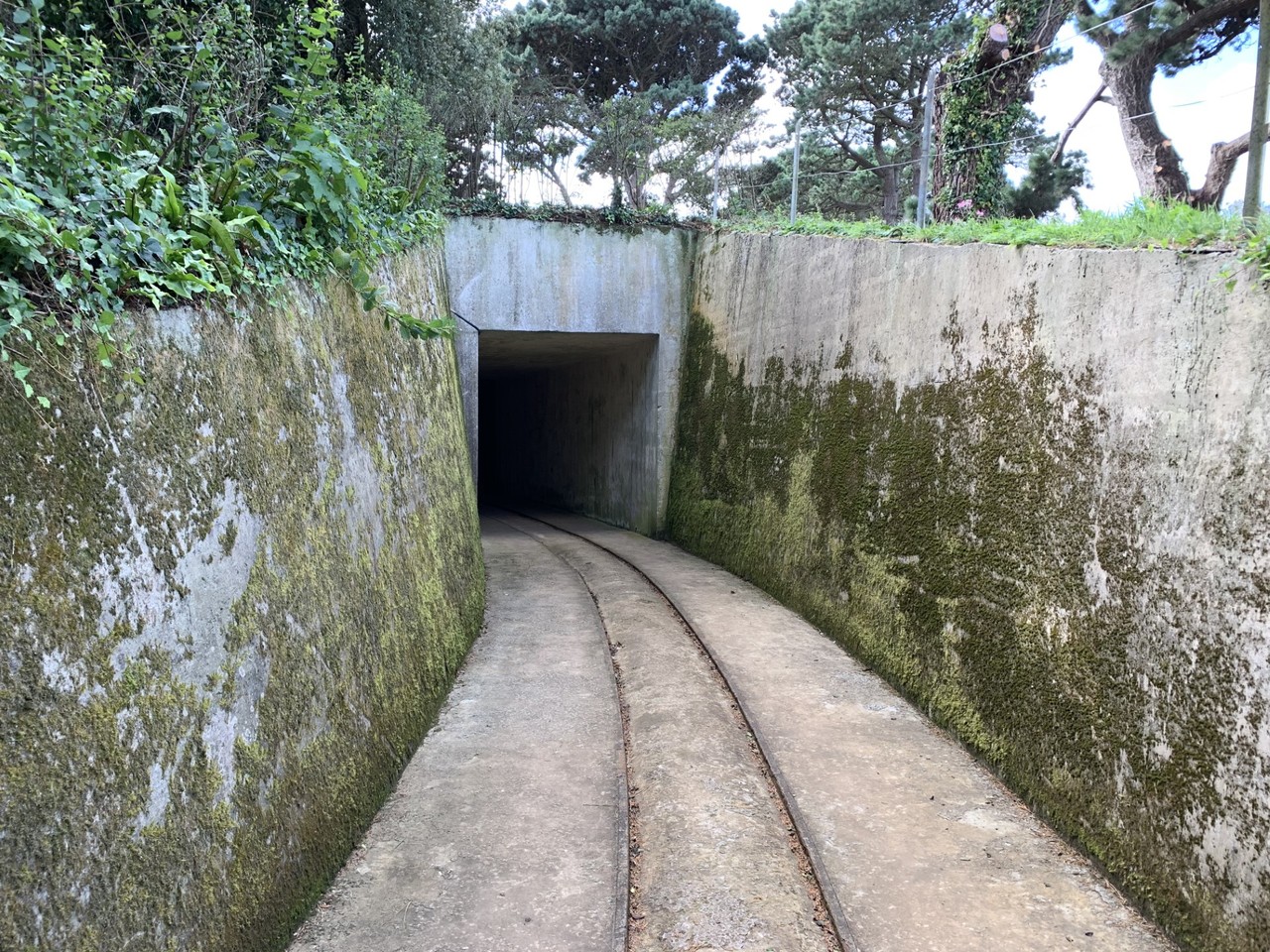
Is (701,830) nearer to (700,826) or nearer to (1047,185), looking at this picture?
(700,826)

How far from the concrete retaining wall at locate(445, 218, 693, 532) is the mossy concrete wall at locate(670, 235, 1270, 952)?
13.7 ft

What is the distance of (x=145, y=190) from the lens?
2.67 meters

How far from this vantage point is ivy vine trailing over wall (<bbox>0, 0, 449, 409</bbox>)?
6.72 ft

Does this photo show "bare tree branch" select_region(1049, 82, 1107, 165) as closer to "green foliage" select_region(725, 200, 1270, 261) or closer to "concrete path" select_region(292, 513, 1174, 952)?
"green foliage" select_region(725, 200, 1270, 261)

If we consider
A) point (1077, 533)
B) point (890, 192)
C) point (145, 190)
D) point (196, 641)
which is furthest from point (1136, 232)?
point (890, 192)

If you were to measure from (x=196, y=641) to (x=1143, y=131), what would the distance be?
1081 centimetres

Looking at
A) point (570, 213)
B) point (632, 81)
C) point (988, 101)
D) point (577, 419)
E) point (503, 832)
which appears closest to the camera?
point (503, 832)

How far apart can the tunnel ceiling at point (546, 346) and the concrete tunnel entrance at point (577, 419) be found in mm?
16

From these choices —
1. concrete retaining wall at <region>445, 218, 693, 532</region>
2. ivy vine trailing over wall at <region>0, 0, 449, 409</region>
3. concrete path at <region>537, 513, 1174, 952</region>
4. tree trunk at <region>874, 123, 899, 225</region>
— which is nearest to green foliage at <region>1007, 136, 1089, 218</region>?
tree trunk at <region>874, 123, 899, 225</region>

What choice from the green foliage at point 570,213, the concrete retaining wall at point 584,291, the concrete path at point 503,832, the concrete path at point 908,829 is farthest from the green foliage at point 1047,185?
the concrete path at point 503,832

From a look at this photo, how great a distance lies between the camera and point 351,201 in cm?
388

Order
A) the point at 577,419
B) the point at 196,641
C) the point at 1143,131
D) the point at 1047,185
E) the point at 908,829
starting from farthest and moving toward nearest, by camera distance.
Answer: the point at 1047,185
the point at 577,419
the point at 1143,131
the point at 908,829
the point at 196,641

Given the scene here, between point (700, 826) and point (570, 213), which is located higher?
point (570, 213)

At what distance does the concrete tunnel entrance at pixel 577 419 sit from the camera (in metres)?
11.8
